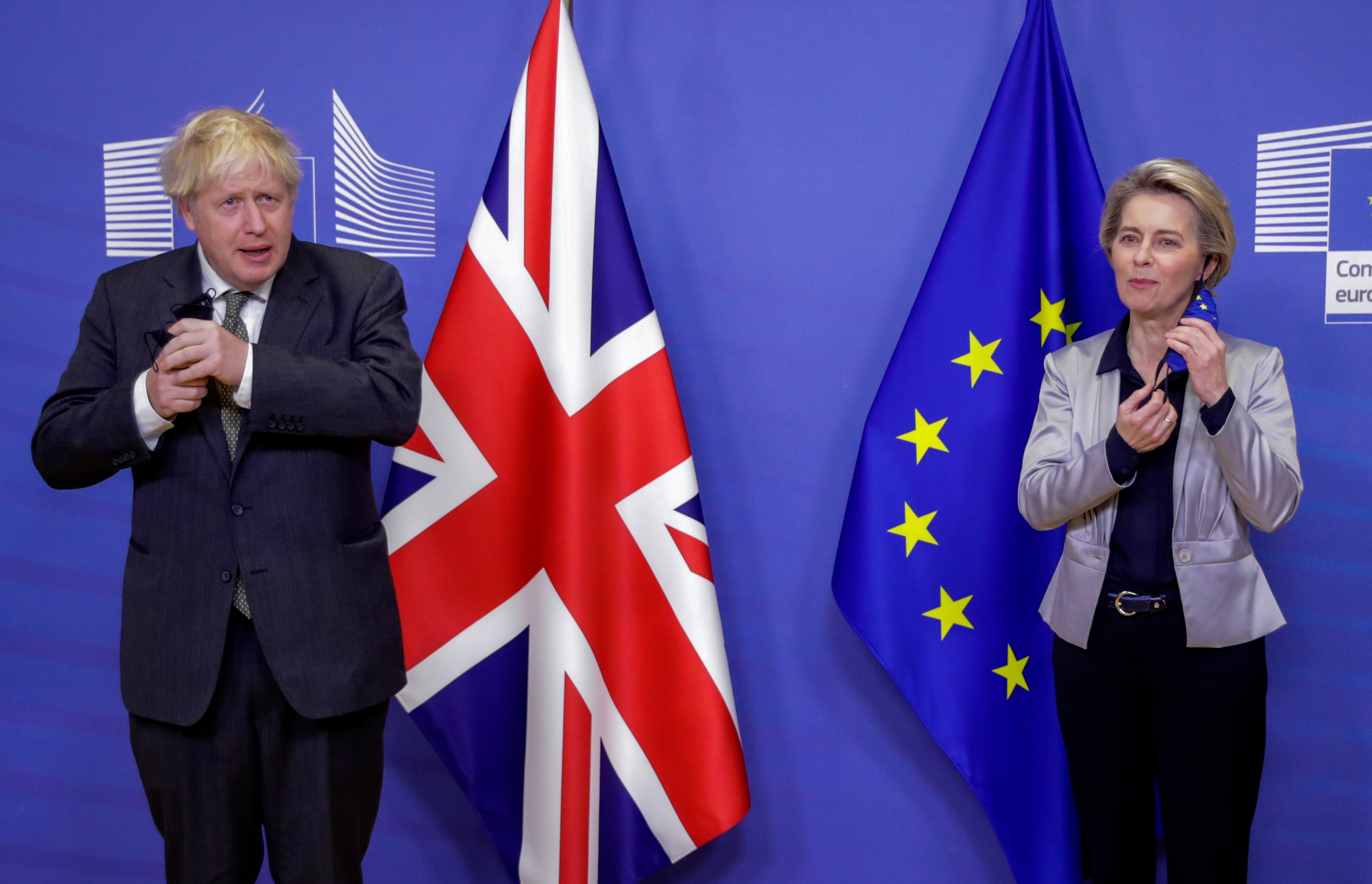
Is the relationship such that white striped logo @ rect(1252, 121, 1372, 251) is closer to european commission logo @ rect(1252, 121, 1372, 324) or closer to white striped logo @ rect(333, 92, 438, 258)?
european commission logo @ rect(1252, 121, 1372, 324)

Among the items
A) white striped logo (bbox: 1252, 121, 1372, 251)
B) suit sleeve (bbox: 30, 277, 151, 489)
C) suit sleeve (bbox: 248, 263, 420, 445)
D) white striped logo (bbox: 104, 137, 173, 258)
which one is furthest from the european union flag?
white striped logo (bbox: 104, 137, 173, 258)

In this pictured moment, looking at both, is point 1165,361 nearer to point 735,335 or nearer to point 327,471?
point 735,335

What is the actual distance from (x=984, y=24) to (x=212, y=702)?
6.07ft

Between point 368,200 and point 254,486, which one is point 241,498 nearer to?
A: point 254,486

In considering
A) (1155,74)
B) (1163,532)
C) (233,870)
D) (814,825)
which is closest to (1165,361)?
(1163,532)

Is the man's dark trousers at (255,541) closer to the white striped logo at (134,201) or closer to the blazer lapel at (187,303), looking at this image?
the blazer lapel at (187,303)

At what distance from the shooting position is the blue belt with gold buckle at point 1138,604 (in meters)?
1.50

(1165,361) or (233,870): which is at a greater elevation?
(1165,361)

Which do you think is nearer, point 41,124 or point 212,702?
point 212,702

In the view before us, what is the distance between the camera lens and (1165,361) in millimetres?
1531

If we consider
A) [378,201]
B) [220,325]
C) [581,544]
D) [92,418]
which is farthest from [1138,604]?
[378,201]

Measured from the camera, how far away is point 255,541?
1.33m

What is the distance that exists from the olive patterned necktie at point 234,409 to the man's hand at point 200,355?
4 centimetres

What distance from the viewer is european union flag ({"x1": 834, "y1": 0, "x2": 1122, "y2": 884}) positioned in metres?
1.88
